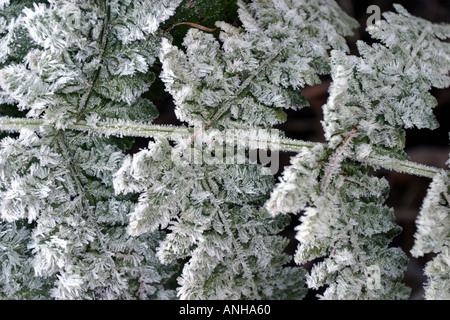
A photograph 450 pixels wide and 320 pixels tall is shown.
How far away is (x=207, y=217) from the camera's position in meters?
2.02

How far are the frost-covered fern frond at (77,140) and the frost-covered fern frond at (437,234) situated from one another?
48.5 inches

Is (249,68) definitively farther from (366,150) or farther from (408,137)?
(408,137)

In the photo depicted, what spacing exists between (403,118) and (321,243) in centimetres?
65

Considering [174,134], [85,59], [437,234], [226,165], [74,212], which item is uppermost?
[85,59]

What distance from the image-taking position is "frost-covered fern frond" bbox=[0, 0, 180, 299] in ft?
6.49

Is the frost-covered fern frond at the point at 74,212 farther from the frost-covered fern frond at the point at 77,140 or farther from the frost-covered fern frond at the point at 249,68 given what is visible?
the frost-covered fern frond at the point at 249,68

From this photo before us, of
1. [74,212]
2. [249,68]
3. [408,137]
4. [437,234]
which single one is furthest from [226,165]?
[408,137]

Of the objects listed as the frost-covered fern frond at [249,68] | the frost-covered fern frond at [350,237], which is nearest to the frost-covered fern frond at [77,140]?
the frost-covered fern frond at [249,68]

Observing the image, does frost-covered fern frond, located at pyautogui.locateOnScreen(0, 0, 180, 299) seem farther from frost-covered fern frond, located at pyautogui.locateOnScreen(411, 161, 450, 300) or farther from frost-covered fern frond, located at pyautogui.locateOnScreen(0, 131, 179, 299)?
frost-covered fern frond, located at pyautogui.locateOnScreen(411, 161, 450, 300)

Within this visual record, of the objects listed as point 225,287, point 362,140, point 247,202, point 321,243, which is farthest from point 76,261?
point 362,140

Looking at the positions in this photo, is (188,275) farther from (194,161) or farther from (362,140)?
(362,140)

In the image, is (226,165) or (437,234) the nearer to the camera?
(437,234)

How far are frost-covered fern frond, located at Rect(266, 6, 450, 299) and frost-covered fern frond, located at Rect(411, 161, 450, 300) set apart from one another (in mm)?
220

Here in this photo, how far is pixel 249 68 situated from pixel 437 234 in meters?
1.03
